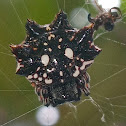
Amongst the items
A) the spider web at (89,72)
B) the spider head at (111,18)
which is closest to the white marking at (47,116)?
the spider web at (89,72)

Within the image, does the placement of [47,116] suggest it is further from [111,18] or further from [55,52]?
[111,18]

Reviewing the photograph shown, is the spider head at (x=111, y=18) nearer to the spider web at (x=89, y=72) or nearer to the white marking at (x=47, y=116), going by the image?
the spider web at (x=89, y=72)

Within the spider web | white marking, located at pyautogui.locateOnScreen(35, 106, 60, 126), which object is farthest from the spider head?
white marking, located at pyautogui.locateOnScreen(35, 106, 60, 126)

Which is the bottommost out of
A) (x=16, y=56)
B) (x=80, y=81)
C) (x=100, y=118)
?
(x=100, y=118)

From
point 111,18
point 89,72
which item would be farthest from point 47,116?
point 111,18

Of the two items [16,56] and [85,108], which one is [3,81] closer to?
[16,56]

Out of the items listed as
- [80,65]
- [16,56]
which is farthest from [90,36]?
[16,56]

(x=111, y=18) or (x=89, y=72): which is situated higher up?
(x=111, y=18)
